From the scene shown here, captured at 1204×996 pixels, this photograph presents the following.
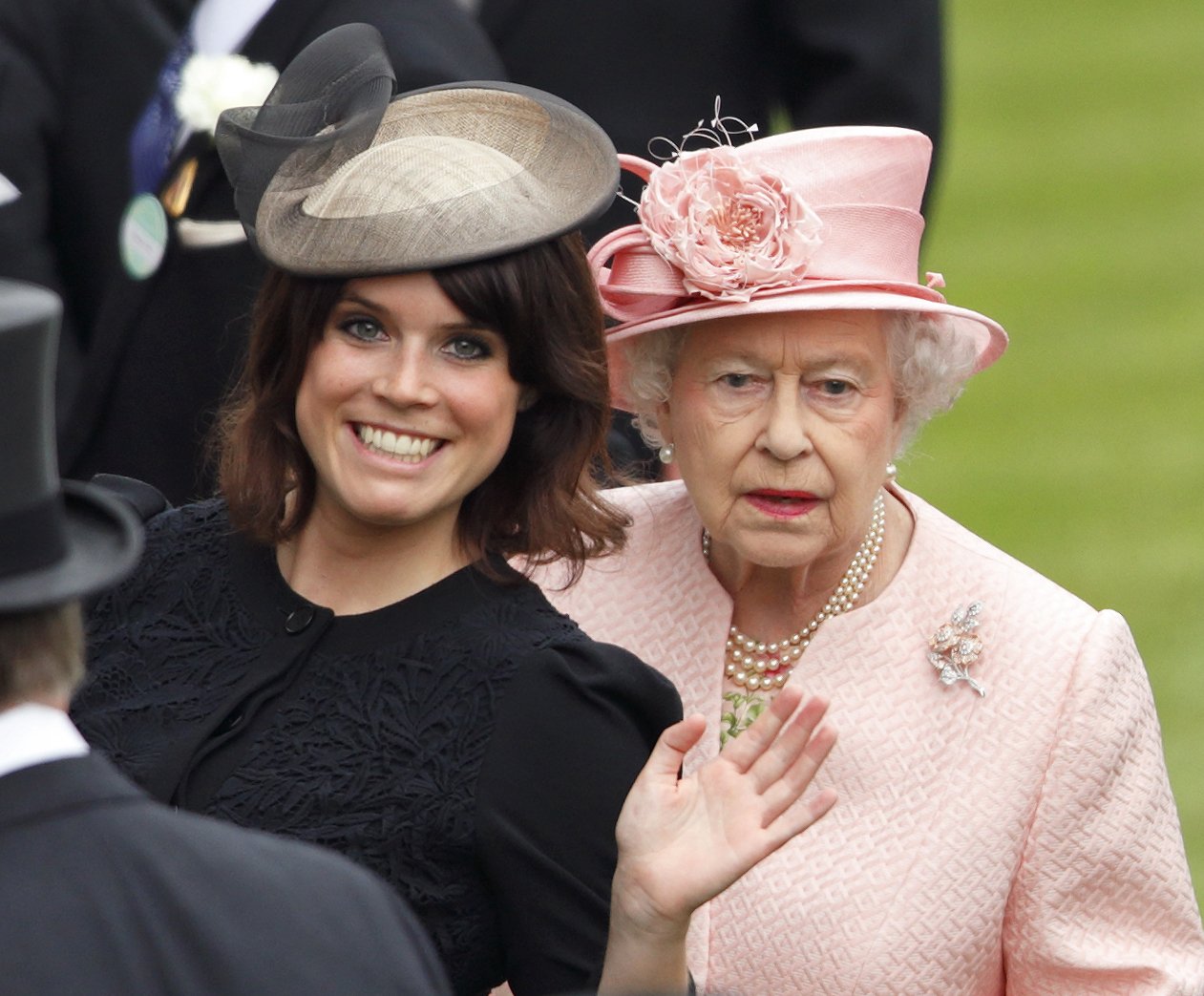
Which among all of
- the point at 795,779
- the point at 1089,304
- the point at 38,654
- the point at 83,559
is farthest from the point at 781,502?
the point at 1089,304

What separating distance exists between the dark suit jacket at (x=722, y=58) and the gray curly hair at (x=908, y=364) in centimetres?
83

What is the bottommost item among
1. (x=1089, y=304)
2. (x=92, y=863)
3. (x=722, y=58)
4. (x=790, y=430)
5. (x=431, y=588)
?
(x=1089, y=304)

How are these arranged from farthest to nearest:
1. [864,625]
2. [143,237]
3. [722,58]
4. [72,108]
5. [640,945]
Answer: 1. [722,58]
2. [72,108]
3. [143,237]
4. [864,625]
5. [640,945]

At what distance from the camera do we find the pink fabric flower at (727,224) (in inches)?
149

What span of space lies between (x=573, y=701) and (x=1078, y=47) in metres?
7.83

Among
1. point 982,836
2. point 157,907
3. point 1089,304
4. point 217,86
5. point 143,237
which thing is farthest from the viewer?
point 1089,304

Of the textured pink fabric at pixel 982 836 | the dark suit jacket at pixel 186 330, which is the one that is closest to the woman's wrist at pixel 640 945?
the textured pink fabric at pixel 982 836

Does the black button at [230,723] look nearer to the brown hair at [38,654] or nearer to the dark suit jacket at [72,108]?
the brown hair at [38,654]

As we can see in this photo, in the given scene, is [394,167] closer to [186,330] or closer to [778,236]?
[778,236]

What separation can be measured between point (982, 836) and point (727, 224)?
94cm

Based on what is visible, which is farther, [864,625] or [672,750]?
[864,625]

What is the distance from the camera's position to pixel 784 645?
13.0 feet

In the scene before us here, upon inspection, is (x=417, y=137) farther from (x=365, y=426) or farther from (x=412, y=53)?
(x=412, y=53)

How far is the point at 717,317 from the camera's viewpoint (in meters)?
3.86
